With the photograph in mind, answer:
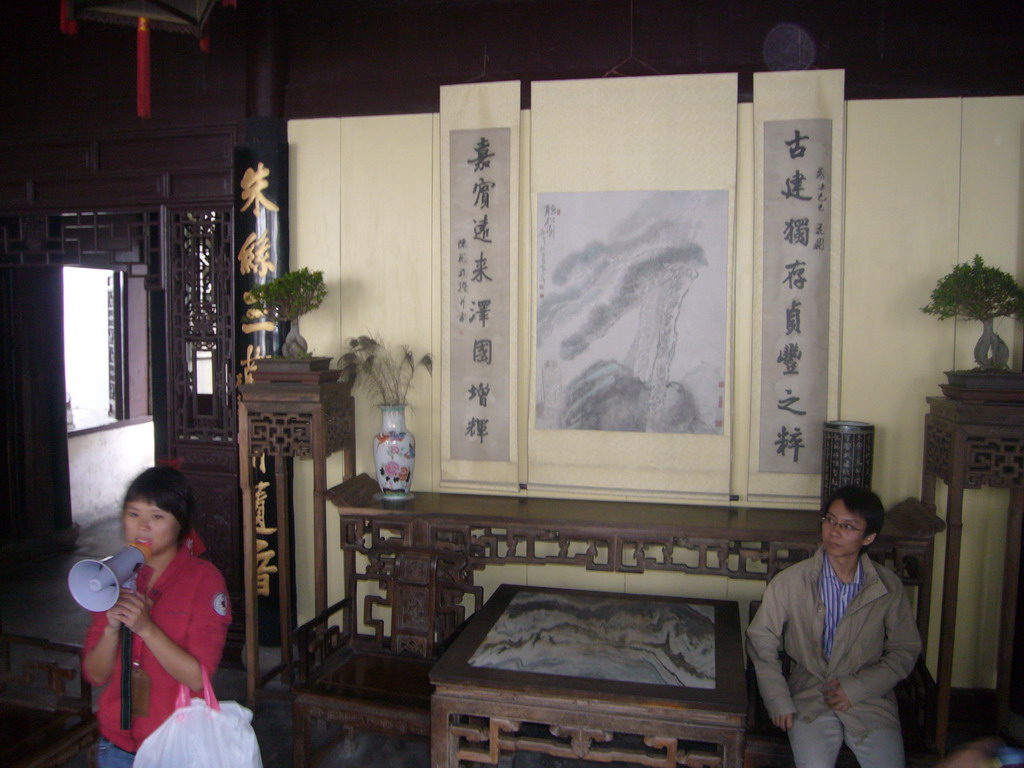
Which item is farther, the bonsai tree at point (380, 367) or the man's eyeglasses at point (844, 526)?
the bonsai tree at point (380, 367)

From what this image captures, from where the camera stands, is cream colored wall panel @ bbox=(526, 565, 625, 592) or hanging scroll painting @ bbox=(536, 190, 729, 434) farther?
cream colored wall panel @ bbox=(526, 565, 625, 592)

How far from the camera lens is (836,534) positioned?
2211mm

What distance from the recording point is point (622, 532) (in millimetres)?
2729

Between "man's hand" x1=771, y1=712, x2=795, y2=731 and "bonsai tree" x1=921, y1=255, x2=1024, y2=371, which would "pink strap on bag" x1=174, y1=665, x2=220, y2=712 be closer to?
"man's hand" x1=771, y1=712, x2=795, y2=731

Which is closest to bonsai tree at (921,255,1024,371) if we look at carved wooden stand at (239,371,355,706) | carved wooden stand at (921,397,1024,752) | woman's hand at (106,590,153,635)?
carved wooden stand at (921,397,1024,752)

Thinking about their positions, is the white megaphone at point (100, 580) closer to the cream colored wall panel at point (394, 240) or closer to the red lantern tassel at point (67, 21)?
the red lantern tassel at point (67, 21)

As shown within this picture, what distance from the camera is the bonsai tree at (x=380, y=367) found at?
321 centimetres

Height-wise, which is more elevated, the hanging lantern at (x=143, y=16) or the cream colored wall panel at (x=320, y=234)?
the hanging lantern at (x=143, y=16)

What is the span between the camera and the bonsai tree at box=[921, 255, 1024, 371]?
8.21 feet

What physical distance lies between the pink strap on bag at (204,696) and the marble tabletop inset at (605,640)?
82 cm

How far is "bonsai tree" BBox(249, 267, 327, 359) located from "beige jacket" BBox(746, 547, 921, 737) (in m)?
1.93

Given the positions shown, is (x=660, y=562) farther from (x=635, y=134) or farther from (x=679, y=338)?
(x=635, y=134)

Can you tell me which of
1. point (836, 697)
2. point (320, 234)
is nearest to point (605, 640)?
point (836, 697)

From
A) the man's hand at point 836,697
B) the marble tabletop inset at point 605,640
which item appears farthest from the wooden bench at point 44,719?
the man's hand at point 836,697
